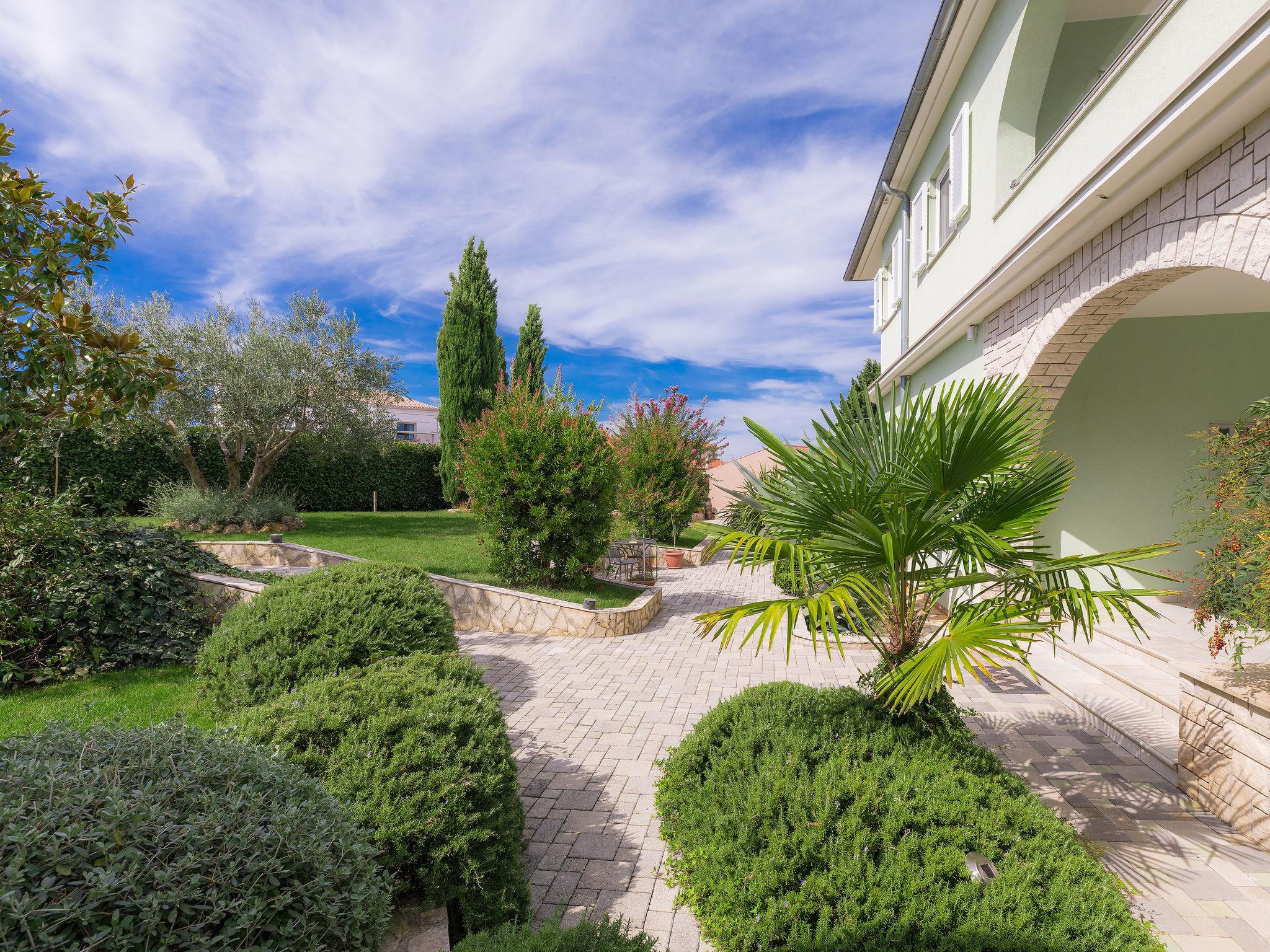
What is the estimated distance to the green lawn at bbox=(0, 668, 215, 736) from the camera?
4109 millimetres

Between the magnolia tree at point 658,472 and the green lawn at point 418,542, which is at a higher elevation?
the magnolia tree at point 658,472

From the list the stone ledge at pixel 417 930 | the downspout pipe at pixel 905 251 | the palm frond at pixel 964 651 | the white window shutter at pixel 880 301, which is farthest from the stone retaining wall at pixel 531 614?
the white window shutter at pixel 880 301

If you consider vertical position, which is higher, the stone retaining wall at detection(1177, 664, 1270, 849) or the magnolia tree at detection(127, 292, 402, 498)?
the magnolia tree at detection(127, 292, 402, 498)

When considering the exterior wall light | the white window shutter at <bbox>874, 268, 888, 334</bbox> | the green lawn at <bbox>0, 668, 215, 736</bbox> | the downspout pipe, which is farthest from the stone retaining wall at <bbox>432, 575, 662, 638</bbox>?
the white window shutter at <bbox>874, 268, 888, 334</bbox>

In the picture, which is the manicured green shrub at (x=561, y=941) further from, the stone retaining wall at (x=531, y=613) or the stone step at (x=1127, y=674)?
the stone retaining wall at (x=531, y=613)

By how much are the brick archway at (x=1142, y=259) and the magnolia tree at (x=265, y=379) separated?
1439 centimetres

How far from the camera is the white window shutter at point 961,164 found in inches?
290

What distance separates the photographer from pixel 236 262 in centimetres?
1198

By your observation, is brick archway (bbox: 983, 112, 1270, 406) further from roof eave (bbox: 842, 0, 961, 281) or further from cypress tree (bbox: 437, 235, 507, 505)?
cypress tree (bbox: 437, 235, 507, 505)

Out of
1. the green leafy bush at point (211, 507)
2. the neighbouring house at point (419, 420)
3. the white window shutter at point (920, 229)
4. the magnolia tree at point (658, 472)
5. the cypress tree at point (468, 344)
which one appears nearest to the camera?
the white window shutter at point (920, 229)

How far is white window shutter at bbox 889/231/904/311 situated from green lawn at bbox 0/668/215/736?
1166 cm

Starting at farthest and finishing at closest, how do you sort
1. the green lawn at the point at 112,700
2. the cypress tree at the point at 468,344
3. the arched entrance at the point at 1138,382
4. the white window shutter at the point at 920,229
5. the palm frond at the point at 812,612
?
the cypress tree at the point at 468,344
the white window shutter at the point at 920,229
the arched entrance at the point at 1138,382
the green lawn at the point at 112,700
the palm frond at the point at 812,612

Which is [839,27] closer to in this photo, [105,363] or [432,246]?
[105,363]

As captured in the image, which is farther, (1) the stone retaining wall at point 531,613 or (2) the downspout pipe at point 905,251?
(2) the downspout pipe at point 905,251
